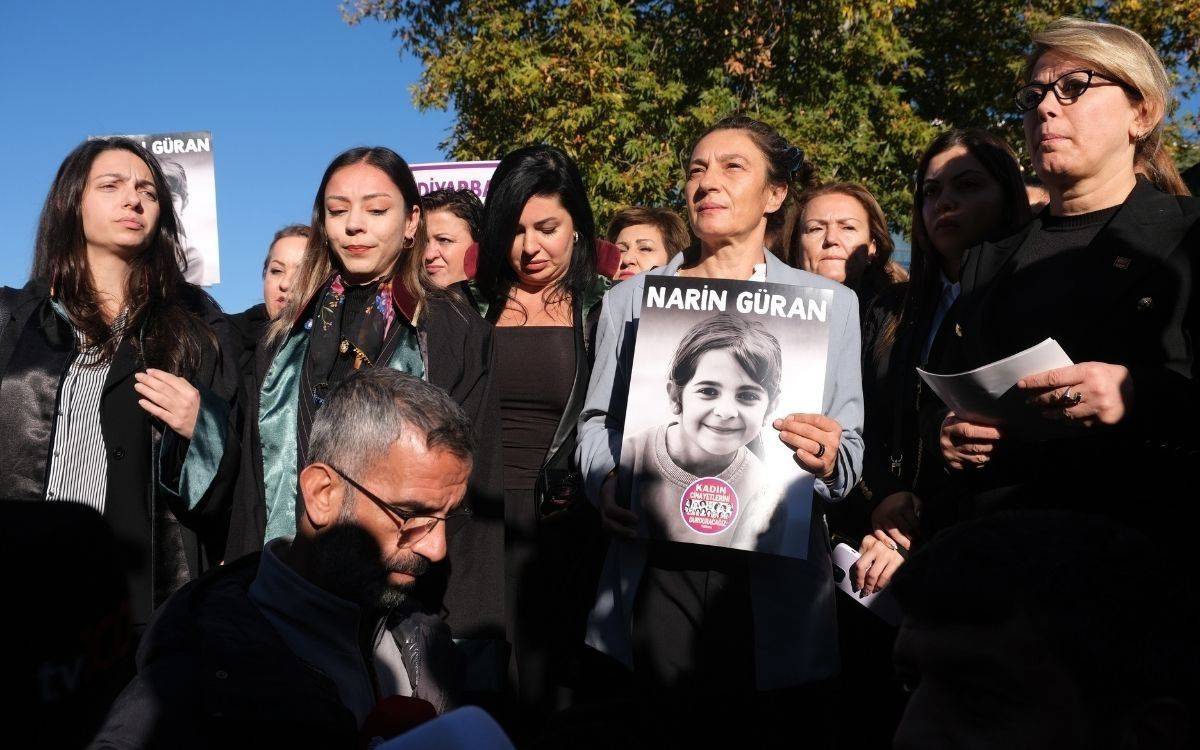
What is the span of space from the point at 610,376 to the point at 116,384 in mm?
1729

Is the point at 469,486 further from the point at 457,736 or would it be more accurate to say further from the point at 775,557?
the point at 457,736

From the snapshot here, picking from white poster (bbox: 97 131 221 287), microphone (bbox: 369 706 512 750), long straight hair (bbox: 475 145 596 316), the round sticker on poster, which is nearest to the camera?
microphone (bbox: 369 706 512 750)

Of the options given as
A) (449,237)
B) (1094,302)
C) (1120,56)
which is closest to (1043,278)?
(1094,302)

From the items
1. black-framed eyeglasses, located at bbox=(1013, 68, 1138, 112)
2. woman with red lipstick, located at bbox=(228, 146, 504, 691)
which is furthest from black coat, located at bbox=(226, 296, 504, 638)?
black-framed eyeglasses, located at bbox=(1013, 68, 1138, 112)

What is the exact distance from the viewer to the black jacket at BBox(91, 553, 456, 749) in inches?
77.7

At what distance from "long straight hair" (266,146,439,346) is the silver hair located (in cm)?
123

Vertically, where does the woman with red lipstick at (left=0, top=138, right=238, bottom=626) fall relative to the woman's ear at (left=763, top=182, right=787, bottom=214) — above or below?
below

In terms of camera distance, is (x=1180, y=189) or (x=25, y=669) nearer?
(x=25, y=669)

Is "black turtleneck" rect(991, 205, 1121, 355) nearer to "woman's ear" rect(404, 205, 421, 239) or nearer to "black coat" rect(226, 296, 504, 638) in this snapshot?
"black coat" rect(226, 296, 504, 638)

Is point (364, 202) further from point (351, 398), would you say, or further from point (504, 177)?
point (351, 398)

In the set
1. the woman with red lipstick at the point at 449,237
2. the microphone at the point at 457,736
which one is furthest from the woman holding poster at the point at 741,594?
the woman with red lipstick at the point at 449,237

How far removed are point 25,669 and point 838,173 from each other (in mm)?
13931

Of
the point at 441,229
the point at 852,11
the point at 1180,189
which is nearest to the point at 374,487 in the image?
the point at 1180,189

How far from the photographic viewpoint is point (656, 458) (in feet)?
10.9
